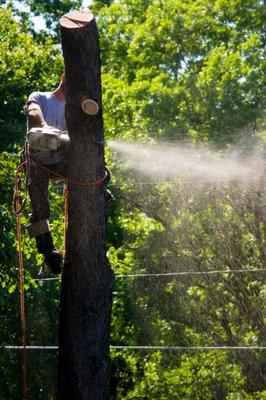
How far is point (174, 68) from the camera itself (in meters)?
18.9

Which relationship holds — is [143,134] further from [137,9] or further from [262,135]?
[137,9]

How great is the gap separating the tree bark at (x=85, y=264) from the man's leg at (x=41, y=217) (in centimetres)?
50

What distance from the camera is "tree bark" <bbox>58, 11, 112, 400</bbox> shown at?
4.58 m

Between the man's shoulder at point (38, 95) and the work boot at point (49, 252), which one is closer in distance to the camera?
the man's shoulder at point (38, 95)

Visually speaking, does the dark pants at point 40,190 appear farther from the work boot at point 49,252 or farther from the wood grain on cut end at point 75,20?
the wood grain on cut end at point 75,20

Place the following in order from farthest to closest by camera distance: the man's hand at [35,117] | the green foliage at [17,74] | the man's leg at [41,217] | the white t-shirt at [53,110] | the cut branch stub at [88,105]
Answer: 1. the green foliage at [17,74]
2. the white t-shirt at [53,110]
3. the man's leg at [41,217]
4. the man's hand at [35,117]
5. the cut branch stub at [88,105]

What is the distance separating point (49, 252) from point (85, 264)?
2.24 feet

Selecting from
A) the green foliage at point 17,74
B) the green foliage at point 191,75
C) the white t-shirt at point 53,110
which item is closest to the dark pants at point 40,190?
the white t-shirt at point 53,110

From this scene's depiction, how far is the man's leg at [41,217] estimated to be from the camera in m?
5.16

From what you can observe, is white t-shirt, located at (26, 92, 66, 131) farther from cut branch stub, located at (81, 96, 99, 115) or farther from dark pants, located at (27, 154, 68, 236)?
cut branch stub, located at (81, 96, 99, 115)

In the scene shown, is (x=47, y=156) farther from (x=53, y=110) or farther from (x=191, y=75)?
(x=191, y=75)

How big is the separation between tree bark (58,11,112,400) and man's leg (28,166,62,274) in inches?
19.8

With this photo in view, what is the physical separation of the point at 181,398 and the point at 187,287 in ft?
6.84

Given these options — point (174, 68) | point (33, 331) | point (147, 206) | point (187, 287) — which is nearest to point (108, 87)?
point (174, 68)
